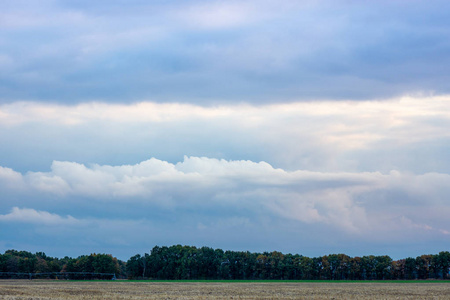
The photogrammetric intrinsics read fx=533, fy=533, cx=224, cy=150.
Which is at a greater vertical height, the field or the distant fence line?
the field

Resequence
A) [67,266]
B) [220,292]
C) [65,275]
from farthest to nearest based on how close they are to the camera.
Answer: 1. [67,266]
2. [65,275]
3. [220,292]

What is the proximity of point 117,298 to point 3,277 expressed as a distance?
142389mm

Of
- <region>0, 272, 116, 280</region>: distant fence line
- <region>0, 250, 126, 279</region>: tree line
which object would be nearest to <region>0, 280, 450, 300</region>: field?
<region>0, 272, 116, 280</region>: distant fence line

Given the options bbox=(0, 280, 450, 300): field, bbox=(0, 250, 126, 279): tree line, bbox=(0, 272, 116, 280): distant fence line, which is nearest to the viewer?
bbox=(0, 280, 450, 300): field

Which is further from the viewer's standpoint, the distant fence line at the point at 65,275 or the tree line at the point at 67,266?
the tree line at the point at 67,266

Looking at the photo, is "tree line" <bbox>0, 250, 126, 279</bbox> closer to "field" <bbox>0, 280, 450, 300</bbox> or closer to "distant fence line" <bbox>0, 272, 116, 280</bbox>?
"distant fence line" <bbox>0, 272, 116, 280</bbox>

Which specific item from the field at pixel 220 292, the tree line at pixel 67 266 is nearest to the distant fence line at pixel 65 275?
the tree line at pixel 67 266

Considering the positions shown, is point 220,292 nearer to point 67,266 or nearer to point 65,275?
point 65,275

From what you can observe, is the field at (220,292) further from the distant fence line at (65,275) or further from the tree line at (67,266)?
the tree line at (67,266)

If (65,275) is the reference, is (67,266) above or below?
above

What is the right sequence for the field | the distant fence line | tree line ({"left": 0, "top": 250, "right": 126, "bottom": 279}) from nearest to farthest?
the field → the distant fence line → tree line ({"left": 0, "top": 250, "right": 126, "bottom": 279})

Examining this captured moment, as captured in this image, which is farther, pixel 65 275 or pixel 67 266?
pixel 67 266

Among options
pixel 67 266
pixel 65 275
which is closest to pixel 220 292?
pixel 65 275

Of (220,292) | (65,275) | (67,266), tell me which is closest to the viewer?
(220,292)
